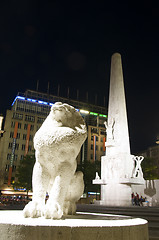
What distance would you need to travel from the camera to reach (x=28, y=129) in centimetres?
5625

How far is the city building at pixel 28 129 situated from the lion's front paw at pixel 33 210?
1835 inches

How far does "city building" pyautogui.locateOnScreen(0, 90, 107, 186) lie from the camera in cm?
5247

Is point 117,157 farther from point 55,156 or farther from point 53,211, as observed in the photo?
point 53,211

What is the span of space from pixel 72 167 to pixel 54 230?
144 centimetres

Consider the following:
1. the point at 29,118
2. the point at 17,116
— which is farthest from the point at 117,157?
the point at 17,116

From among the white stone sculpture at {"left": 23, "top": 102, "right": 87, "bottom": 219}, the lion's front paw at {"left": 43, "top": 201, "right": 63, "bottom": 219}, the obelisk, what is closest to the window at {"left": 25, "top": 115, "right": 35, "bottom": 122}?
the obelisk

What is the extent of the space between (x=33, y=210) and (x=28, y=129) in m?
54.5

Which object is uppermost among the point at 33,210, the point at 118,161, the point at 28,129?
the point at 28,129

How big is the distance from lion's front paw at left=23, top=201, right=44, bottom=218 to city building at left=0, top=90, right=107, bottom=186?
46.6m

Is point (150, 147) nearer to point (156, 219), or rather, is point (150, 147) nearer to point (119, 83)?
point (119, 83)

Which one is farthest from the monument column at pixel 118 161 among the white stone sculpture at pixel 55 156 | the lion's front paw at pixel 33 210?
the lion's front paw at pixel 33 210

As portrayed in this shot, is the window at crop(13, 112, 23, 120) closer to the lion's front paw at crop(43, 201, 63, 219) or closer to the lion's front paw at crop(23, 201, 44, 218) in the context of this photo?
the lion's front paw at crop(23, 201, 44, 218)

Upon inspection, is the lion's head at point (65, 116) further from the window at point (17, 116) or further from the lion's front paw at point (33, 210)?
the window at point (17, 116)

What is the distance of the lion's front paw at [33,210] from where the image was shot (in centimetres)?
319
